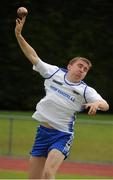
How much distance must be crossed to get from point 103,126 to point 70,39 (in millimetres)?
8538

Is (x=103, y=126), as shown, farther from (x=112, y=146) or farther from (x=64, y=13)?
(x=64, y=13)

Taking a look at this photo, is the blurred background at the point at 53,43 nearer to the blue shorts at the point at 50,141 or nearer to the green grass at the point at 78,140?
the green grass at the point at 78,140

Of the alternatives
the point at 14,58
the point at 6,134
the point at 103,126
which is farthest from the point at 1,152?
the point at 14,58

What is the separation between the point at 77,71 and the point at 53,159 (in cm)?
111

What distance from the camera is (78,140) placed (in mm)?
15047

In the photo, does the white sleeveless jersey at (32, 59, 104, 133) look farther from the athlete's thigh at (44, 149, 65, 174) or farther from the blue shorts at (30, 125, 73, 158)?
the athlete's thigh at (44, 149, 65, 174)

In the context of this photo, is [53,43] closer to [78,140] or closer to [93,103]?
[78,140]

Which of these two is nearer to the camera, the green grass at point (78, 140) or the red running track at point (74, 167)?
the red running track at point (74, 167)

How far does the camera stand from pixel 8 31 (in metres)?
A: 22.8

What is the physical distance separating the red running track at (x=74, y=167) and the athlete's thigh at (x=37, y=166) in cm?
480

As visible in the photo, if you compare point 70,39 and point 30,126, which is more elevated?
point 30,126

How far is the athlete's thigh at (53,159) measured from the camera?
7.98 m

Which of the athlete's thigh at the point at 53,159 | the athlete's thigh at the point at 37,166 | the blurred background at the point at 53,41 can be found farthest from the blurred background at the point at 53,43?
the athlete's thigh at the point at 53,159

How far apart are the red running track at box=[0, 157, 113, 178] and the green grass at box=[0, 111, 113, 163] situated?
273mm
